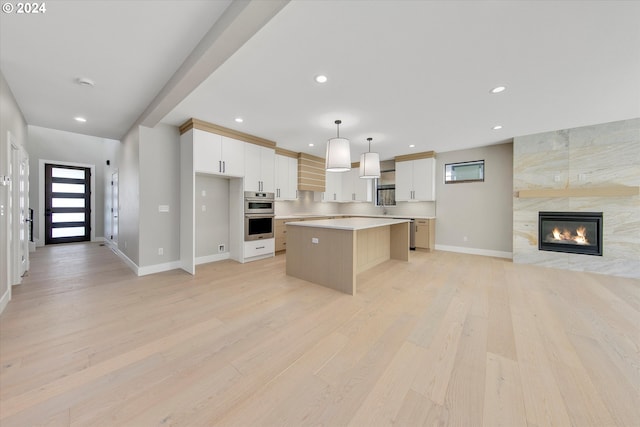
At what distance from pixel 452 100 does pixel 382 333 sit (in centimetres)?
309

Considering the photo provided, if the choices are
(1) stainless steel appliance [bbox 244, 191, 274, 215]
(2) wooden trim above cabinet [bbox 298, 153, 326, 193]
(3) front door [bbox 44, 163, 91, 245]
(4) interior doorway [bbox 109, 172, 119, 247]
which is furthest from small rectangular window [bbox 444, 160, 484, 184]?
(3) front door [bbox 44, 163, 91, 245]

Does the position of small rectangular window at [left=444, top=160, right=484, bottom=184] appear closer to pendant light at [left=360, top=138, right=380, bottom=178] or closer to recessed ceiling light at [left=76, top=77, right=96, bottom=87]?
pendant light at [left=360, top=138, right=380, bottom=178]

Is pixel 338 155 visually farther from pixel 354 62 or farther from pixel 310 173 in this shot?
pixel 310 173

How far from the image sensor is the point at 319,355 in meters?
1.80

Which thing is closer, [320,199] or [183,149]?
[183,149]

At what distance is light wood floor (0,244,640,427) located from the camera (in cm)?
131

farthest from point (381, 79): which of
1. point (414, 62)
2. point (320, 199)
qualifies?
point (320, 199)

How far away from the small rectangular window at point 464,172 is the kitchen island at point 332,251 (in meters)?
2.96

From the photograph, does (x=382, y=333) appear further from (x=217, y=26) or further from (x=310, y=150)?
(x=310, y=150)

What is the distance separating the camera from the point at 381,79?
261 centimetres

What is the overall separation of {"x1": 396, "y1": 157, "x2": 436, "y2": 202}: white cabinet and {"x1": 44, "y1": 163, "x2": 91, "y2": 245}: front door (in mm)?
9562

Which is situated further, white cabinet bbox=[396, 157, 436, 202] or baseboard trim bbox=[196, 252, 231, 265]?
white cabinet bbox=[396, 157, 436, 202]

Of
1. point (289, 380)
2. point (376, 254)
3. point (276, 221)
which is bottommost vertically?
point (289, 380)

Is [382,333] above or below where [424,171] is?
below
